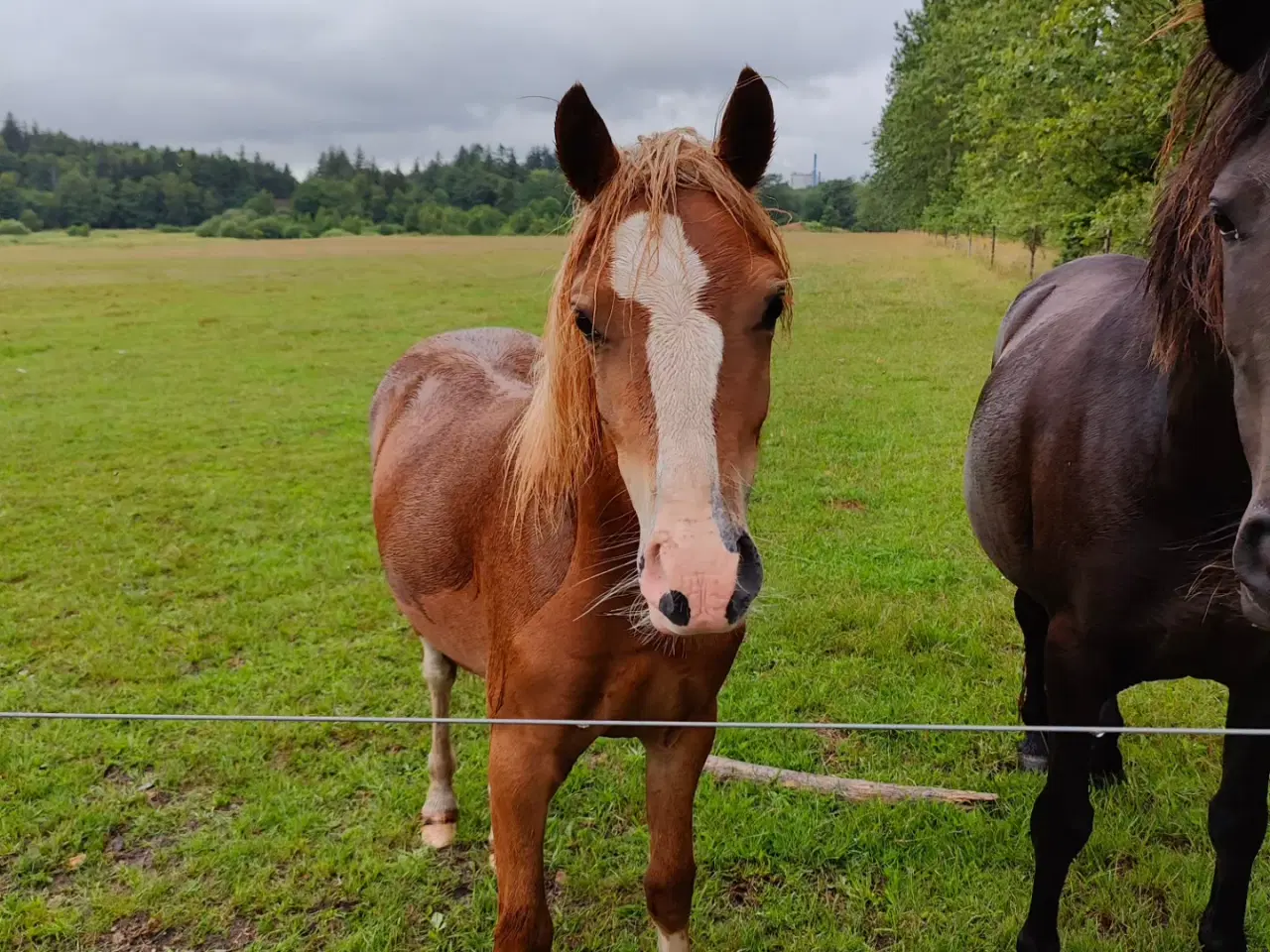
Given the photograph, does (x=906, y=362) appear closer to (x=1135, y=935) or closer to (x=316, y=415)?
(x=316, y=415)

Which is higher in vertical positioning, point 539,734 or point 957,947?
point 539,734

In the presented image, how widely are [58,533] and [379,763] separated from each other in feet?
14.1

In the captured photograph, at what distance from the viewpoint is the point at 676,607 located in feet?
4.27

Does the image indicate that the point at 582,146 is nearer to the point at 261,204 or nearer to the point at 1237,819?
the point at 1237,819

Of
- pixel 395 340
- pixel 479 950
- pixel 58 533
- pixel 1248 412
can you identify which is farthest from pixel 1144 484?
pixel 395 340

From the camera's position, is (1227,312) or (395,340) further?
(395,340)

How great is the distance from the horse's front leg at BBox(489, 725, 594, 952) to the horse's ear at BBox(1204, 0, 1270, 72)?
6.41ft

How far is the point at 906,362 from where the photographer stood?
12250 millimetres

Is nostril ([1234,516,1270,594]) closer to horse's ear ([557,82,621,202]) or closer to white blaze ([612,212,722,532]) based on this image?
white blaze ([612,212,722,532])

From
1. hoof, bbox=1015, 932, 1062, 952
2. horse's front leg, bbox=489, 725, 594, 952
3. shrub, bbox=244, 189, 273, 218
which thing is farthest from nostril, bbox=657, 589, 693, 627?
Result: shrub, bbox=244, 189, 273, 218

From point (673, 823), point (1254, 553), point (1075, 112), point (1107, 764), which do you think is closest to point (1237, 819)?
point (1107, 764)

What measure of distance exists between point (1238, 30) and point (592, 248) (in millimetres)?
1296

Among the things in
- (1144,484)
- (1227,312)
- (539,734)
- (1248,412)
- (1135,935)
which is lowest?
(1135,935)

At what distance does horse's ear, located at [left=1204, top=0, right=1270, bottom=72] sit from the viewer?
151 cm
